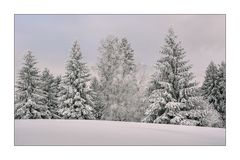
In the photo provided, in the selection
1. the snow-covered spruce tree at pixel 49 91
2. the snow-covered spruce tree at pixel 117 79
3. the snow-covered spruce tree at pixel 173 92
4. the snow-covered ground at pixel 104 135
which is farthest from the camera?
the snow-covered spruce tree at pixel 117 79

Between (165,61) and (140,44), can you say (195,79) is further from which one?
(140,44)

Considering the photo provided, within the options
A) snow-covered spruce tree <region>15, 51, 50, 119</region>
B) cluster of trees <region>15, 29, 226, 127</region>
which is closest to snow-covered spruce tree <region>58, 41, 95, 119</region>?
cluster of trees <region>15, 29, 226, 127</region>

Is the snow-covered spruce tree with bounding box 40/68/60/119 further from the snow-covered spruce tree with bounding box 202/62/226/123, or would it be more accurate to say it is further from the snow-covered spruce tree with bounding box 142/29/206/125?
the snow-covered spruce tree with bounding box 202/62/226/123

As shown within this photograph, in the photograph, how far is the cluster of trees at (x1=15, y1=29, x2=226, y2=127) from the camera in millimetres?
8906

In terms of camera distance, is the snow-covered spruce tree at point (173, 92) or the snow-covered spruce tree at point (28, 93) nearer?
the snow-covered spruce tree at point (28, 93)

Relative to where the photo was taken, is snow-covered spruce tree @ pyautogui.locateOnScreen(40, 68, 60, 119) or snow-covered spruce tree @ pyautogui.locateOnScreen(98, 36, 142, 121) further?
snow-covered spruce tree @ pyautogui.locateOnScreen(98, 36, 142, 121)

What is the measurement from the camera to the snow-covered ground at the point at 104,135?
328 inches

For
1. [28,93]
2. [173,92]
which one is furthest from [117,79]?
[28,93]

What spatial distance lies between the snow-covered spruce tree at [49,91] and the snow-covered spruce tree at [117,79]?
4.16ft

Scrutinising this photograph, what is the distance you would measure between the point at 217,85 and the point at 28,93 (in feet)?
15.0

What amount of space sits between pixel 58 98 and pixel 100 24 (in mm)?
2151

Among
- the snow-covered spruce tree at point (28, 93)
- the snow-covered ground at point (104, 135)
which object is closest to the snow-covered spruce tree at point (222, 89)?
the snow-covered ground at point (104, 135)

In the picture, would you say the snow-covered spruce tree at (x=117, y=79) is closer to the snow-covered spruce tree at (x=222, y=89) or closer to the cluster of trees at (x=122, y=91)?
the cluster of trees at (x=122, y=91)

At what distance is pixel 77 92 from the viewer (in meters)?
10.0
